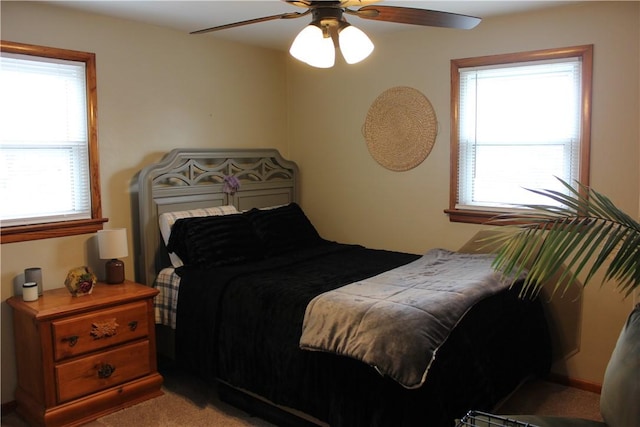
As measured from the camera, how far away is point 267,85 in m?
4.56

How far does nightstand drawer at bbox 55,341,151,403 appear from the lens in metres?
2.92

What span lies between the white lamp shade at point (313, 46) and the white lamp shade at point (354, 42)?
5 cm

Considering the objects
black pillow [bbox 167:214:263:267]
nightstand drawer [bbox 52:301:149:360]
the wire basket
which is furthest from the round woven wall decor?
the wire basket

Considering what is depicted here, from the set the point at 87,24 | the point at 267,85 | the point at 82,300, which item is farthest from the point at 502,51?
the point at 82,300

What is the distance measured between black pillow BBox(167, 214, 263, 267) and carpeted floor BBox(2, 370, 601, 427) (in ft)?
2.56

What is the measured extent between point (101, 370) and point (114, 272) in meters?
0.61

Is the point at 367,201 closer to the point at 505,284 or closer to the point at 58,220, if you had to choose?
the point at 505,284

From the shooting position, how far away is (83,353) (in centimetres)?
298

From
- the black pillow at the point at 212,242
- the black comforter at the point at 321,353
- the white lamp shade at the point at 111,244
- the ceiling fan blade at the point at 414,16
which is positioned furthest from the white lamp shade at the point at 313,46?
the white lamp shade at the point at 111,244

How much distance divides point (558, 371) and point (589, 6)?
87.2 inches

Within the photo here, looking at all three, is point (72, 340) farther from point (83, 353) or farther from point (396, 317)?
point (396, 317)

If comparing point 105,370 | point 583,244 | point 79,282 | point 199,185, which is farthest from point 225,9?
point 583,244

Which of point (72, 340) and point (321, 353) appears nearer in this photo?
point (321, 353)

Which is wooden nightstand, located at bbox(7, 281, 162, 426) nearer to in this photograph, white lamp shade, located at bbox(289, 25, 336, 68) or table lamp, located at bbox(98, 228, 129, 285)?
table lamp, located at bbox(98, 228, 129, 285)
